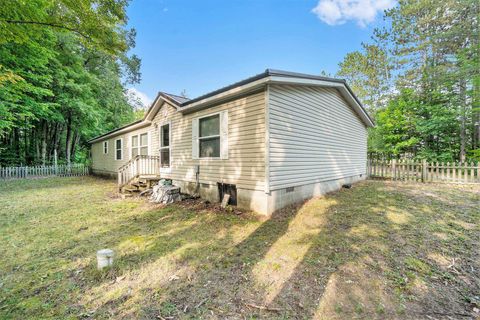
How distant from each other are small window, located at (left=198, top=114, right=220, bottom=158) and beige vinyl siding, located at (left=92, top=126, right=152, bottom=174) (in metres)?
4.41

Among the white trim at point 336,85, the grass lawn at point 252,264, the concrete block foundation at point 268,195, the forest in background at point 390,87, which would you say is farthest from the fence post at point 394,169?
the grass lawn at point 252,264

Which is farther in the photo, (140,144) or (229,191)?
(140,144)

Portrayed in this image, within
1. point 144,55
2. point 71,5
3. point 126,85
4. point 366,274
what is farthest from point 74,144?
point 366,274

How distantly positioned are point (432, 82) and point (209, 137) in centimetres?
1608

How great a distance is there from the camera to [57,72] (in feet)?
48.5

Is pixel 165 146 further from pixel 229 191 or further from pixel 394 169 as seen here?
pixel 394 169

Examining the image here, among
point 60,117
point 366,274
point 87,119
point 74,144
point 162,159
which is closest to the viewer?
point 366,274

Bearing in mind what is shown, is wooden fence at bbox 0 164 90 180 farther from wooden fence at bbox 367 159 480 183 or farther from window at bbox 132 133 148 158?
wooden fence at bbox 367 159 480 183

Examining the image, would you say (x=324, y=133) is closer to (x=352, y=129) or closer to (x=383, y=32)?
(x=352, y=129)

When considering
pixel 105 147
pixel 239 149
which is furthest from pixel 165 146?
pixel 105 147

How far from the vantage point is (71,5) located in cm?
522

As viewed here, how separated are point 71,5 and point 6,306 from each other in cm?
629

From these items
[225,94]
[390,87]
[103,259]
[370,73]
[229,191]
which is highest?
[370,73]

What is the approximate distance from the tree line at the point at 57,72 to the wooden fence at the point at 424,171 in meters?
12.4
